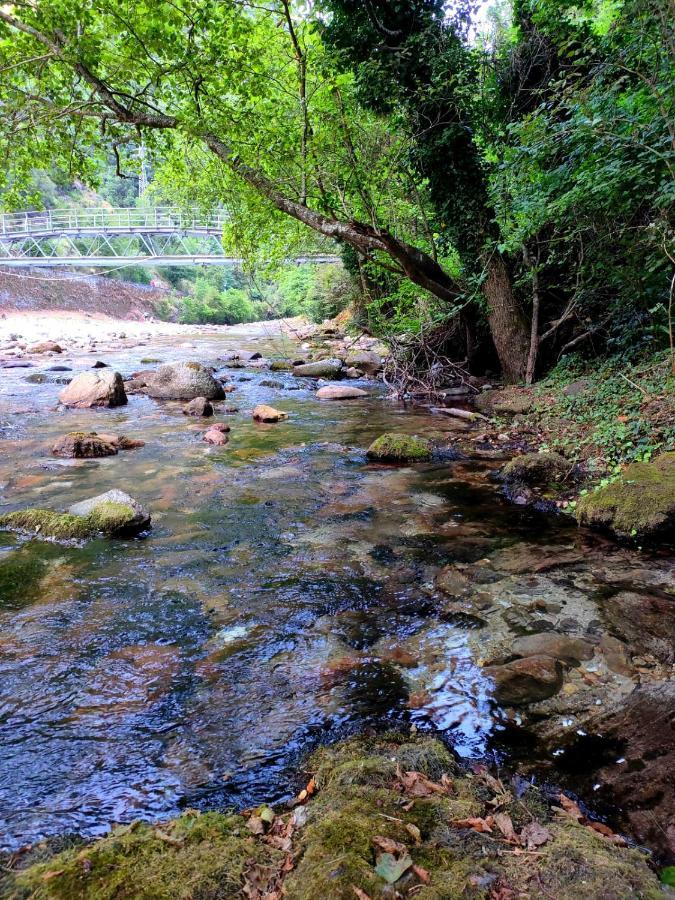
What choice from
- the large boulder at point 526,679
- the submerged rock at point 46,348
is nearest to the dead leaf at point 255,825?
the large boulder at point 526,679

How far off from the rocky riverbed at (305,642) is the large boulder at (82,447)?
0.61 metres

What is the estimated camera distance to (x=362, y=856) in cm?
176

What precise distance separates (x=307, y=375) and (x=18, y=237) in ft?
112

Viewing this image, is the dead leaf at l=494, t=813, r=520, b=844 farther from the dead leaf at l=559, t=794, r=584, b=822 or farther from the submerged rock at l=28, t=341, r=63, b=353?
the submerged rock at l=28, t=341, r=63, b=353

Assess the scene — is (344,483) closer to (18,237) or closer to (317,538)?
(317,538)

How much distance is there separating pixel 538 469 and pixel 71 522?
5230 millimetres

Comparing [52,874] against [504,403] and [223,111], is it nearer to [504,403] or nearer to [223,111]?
[504,403]

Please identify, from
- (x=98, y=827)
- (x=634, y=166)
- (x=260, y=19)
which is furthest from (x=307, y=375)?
(x=98, y=827)

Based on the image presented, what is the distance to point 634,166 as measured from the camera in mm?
5836

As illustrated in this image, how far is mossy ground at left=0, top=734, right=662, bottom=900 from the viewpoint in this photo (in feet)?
5.41

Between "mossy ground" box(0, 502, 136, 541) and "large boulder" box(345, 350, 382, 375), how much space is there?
36.5ft

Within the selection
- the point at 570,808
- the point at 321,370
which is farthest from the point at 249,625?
the point at 321,370

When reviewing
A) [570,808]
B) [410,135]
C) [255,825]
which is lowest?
[255,825]

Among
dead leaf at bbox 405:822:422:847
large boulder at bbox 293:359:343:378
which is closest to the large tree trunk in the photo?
large boulder at bbox 293:359:343:378
